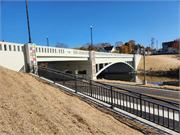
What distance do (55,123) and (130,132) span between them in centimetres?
208

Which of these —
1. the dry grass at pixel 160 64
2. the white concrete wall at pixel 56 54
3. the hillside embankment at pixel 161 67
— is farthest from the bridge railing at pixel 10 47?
the dry grass at pixel 160 64

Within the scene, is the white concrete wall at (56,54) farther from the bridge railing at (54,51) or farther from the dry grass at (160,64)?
the dry grass at (160,64)

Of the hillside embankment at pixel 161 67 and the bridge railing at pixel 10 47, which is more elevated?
the bridge railing at pixel 10 47

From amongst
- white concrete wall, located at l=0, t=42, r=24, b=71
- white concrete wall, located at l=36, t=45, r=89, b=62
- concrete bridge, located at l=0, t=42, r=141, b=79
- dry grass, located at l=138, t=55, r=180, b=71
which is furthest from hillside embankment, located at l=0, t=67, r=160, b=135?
dry grass, located at l=138, t=55, r=180, b=71

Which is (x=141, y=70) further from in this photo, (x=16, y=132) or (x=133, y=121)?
(x=16, y=132)

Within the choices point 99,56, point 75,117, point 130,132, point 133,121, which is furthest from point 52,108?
point 99,56

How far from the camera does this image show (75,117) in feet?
12.3

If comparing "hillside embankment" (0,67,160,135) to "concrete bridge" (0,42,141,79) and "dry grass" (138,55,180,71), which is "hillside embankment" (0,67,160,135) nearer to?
"concrete bridge" (0,42,141,79)

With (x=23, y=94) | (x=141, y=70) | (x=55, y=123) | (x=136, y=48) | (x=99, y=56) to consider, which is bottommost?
(x=141, y=70)

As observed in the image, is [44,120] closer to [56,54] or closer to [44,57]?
[44,57]

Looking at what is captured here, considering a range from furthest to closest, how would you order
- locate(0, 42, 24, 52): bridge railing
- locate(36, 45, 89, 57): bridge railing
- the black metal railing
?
locate(36, 45, 89, 57): bridge railing
locate(0, 42, 24, 52): bridge railing
the black metal railing

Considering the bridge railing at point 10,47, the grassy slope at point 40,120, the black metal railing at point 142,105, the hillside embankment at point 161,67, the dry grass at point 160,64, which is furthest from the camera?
the dry grass at point 160,64

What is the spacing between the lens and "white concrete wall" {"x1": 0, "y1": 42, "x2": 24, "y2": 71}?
7805 millimetres

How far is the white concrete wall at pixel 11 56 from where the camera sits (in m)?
7.80
